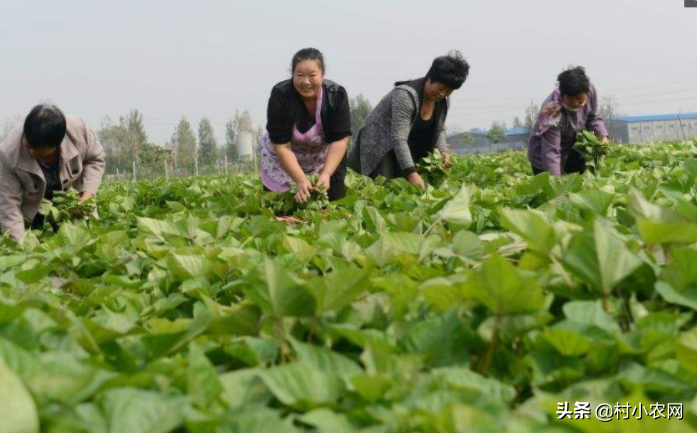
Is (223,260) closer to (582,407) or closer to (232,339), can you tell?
(232,339)

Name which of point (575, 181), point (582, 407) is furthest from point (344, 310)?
point (575, 181)

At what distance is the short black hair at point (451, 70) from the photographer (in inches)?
211

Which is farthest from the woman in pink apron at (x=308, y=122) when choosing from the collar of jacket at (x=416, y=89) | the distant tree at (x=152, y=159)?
the distant tree at (x=152, y=159)

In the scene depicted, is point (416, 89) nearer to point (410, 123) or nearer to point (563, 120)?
point (410, 123)

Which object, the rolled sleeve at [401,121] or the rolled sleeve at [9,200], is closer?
the rolled sleeve at [9,200]

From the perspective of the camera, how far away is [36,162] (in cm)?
461

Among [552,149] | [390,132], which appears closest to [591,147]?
[552,149]

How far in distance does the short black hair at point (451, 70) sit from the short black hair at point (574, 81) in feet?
2.33

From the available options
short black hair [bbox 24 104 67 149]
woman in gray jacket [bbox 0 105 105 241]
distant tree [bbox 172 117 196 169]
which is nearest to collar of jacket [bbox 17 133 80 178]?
woman in gray jacket [bbox 0 105 105 241]

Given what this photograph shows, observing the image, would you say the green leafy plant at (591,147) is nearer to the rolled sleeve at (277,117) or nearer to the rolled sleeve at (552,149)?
the rolled sleeve at (552,149)

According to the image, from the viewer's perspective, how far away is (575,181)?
9.29 feet

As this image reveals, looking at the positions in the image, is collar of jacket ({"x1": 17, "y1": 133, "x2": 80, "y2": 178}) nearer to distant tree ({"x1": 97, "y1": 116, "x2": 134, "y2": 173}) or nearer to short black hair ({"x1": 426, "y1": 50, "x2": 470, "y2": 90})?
short black hair ({"x1": 426, "y1": 50, "x2": 470, "y2": 90})

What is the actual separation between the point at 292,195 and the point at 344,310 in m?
3.18

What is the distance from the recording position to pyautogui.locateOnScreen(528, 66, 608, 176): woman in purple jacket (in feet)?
18.1
